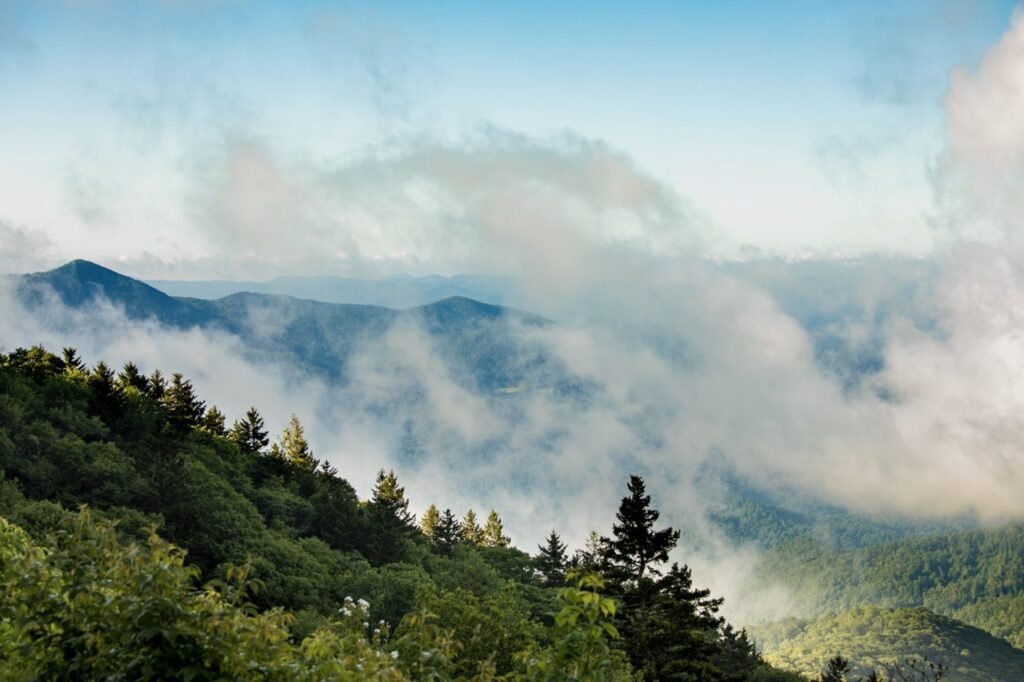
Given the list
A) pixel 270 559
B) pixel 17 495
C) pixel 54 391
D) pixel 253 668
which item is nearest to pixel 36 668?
pixel 253 668

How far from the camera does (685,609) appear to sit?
40.4 meters

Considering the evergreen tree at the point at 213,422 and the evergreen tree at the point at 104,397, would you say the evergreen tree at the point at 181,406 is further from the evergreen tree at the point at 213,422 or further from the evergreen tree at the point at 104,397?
the evergreen tree at the point at 104,397

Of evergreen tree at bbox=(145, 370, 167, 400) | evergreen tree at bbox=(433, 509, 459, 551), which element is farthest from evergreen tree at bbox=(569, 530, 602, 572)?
evergreen tree at bbox=(145, 370, 167, 400)

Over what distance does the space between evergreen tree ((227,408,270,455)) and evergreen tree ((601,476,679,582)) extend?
73958 mm

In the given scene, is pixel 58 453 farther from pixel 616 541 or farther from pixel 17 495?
pixel 616 541

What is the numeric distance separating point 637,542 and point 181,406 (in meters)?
74.4

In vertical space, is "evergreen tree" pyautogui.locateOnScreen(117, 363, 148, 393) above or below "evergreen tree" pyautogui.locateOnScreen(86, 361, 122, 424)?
above

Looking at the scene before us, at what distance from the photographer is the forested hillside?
8.79 m

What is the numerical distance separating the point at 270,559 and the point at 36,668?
55880 mm

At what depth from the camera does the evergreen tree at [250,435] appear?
106 m

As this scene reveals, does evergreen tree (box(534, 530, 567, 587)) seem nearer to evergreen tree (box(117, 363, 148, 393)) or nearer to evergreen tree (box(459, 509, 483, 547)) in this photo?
evergreen tree (box(459, 509, 483, 547))

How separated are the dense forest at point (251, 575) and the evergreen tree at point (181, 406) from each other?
0.37 metres

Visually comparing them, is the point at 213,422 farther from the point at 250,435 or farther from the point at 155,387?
the point at 155,387

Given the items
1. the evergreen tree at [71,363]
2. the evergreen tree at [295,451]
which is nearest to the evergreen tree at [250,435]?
the evergreen tree at [295,451]
